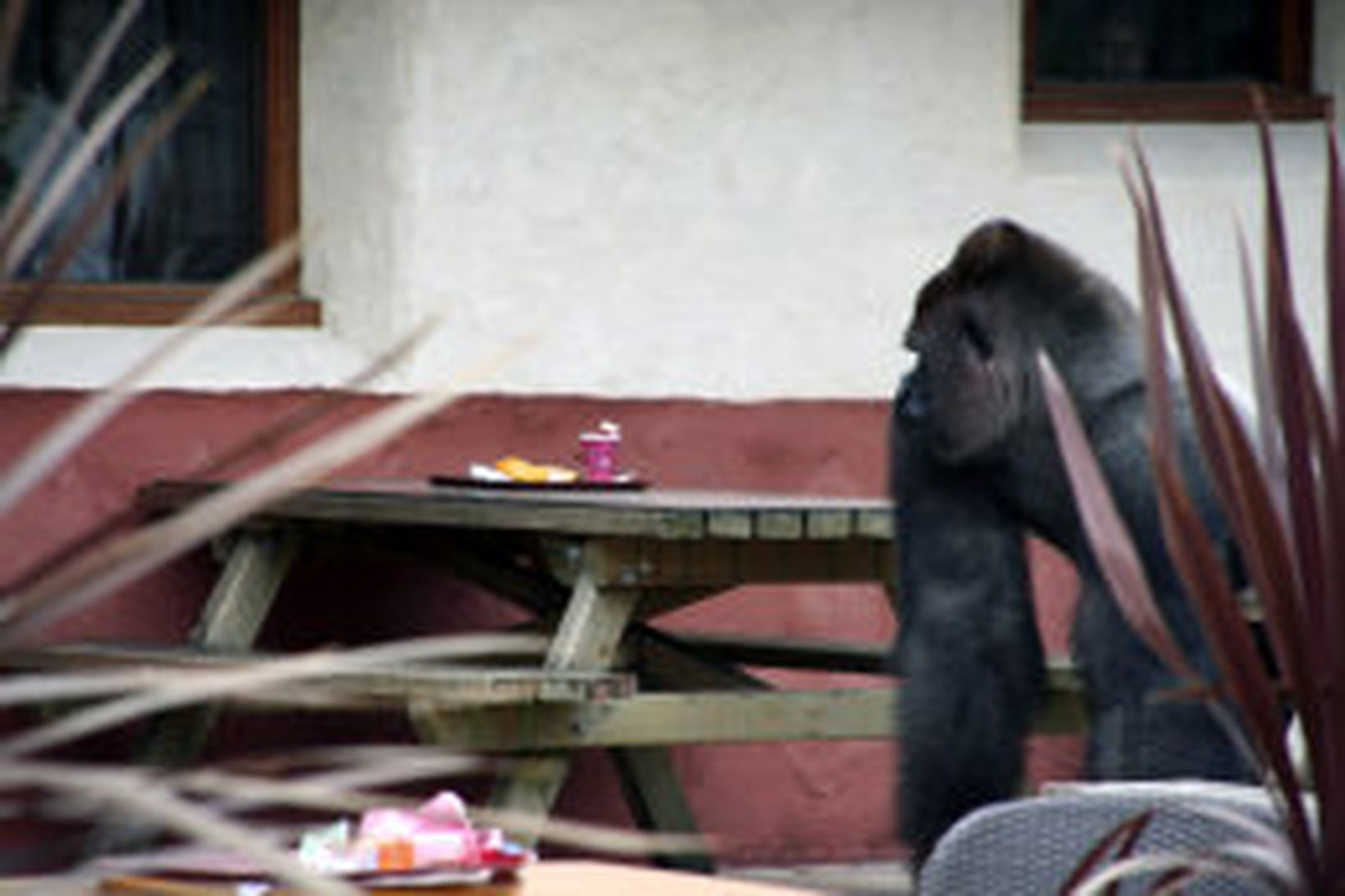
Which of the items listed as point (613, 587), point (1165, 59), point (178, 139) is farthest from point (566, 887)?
point (1165, 59)

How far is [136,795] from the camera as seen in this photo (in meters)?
1.12

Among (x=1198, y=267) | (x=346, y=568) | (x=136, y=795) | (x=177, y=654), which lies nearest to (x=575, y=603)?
(x=177, y=654)

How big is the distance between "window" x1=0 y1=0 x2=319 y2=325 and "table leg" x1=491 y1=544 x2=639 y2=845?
1.46 m

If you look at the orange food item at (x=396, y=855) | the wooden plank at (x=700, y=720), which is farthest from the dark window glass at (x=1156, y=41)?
the orange food item at (x=396, y=855)


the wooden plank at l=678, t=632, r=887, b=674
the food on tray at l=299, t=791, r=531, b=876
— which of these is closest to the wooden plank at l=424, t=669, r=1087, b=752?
the wooden plank at l=678, t=632, r=887, b=674

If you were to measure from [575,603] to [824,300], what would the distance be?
170 cm

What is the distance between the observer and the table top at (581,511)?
5.77m

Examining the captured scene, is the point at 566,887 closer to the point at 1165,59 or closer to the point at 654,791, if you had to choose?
the point at 654,791

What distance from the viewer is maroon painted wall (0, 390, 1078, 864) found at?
6.82m

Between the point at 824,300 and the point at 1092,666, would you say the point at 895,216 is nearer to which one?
the point at 824,300

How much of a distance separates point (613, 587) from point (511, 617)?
→ 4.46ft

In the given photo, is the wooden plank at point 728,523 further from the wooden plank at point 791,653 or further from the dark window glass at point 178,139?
the dark window glass at point 178,139

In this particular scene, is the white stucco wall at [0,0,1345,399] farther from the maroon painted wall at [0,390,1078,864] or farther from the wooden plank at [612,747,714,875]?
the wooden plank at [612,747,714,875]

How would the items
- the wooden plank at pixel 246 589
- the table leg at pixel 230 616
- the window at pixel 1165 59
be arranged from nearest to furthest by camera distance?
the table leg at pixel 230 616 < the wooden plank at pixel 246 589 < the window at pixel 1165 59
